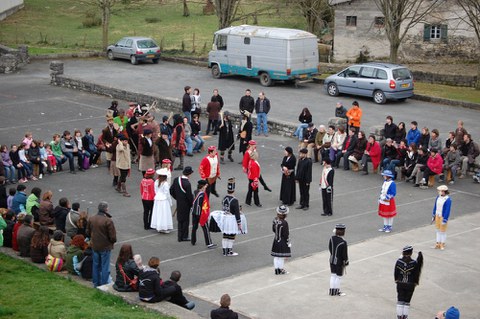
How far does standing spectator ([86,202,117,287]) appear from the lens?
16359 millimetres

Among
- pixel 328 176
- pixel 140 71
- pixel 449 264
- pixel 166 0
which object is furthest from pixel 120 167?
pixel 166 0

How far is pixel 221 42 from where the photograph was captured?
42438mm

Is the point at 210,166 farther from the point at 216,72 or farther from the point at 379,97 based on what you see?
the point at 216,72

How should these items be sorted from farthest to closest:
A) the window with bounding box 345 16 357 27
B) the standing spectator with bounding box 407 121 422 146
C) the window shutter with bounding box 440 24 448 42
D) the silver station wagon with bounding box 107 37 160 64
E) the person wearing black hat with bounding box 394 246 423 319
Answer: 1. the window with bounding box 345 16 357 27
2. the window shutter with bounding box 440 24 448 42
3. the silver station wagon with bounding box 107 37 160 64
4. the standing spectator with bounding box 407 121 422 146
5. the person wearing black hat with bounding box 394 246 423 319

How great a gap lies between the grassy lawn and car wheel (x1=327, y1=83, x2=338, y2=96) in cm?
2258

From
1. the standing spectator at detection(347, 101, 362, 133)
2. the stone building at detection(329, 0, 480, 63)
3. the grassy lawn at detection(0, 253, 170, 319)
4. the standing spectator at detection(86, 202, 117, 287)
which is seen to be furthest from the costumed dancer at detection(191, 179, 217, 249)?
the stone building at detection(329, 0, 480, 63)

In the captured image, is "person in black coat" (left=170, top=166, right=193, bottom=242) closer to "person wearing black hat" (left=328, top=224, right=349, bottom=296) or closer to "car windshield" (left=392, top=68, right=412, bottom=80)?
"person wearing black hat" (left=328, top=224, right=349, bottom=296)

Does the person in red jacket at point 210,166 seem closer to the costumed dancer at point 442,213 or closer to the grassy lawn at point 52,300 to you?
the costumed dancer at point 442,213

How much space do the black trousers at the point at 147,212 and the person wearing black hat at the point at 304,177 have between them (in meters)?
3.83

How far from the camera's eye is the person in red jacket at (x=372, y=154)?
25688 millimetres

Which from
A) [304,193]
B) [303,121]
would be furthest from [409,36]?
[304,193]

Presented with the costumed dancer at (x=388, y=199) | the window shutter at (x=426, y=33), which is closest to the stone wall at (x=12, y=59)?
the window shutter at (x=426, y=33)

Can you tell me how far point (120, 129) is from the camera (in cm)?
2688

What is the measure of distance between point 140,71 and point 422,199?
77.9ft
